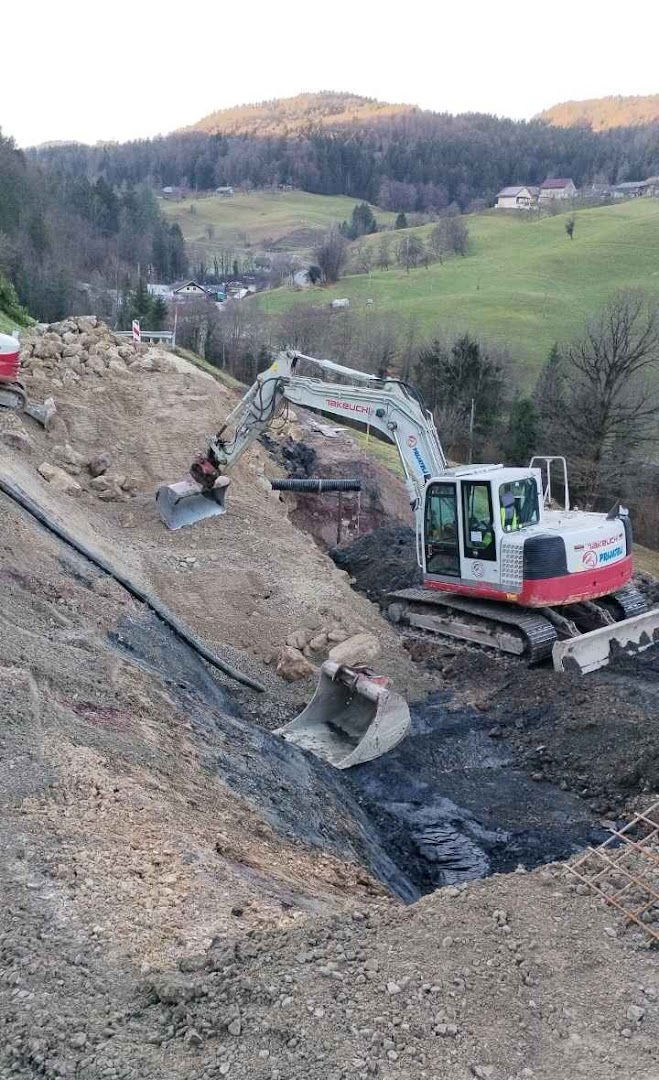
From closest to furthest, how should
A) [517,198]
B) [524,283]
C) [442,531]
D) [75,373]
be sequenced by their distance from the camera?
[442,531] → [75,373] → [524,283] → [517,198]

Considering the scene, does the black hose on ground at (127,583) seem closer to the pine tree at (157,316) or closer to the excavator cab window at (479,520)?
the excavator cab window at (479,520)

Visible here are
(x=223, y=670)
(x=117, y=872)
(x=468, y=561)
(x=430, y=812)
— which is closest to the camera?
(x=117, y=872)

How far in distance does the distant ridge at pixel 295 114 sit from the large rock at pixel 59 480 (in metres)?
163

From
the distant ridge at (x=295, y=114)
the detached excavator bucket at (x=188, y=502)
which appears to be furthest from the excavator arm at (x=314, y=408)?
the distant ridge at (x=295, y=114)

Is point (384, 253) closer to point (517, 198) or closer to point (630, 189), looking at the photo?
point (517, 198)

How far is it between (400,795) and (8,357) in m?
9.77

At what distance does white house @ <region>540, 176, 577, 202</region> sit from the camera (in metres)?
114

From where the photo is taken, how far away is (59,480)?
49.8 feet

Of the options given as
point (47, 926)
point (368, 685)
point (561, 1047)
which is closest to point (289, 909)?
point (47, 926)

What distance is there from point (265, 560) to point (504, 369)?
1113 inches

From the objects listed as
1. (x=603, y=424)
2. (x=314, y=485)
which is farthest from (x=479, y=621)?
(x=603, y=424)

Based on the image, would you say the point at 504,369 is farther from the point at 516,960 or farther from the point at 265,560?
the point at 516,960

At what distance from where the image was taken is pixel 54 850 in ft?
20.2

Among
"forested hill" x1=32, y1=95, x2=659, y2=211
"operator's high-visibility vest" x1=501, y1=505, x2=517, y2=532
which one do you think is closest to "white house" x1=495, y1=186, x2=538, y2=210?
"forested hill" x1=32, y1=95, x2=659, y2=211
